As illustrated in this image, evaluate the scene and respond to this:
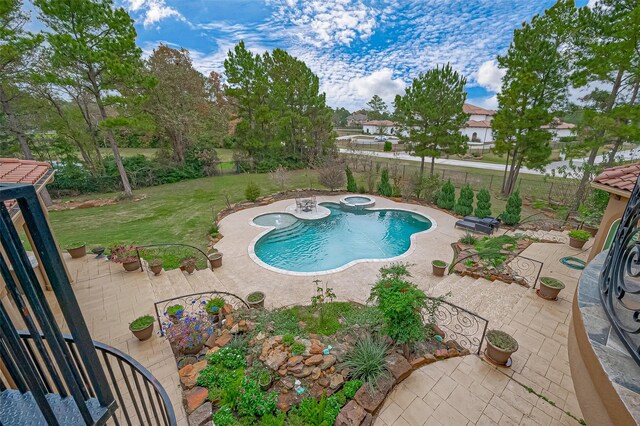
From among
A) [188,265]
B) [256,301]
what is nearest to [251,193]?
[188,265]

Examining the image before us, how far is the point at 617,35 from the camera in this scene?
9.69m

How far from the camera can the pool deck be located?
805 cm

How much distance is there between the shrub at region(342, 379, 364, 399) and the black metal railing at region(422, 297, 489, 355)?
202cm

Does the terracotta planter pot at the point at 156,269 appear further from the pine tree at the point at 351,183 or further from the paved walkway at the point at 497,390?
the pine tree at the point at 351,183

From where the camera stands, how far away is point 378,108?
70.4 m

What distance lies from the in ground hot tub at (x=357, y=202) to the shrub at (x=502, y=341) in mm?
11497

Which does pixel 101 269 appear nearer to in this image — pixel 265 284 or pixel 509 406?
pixel 265 284

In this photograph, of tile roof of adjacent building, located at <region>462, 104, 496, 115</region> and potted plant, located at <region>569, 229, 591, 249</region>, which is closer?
potted plant, located at <region>569, 229, 591, 249</region>

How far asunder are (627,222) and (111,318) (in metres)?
9.04

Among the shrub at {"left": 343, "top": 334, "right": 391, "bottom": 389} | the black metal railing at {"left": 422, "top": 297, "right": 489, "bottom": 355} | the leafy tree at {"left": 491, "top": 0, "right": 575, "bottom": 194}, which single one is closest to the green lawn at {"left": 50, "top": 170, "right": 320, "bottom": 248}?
the shrub at {"left": 343, "top": 334, "right": 391, "bottom": 389}

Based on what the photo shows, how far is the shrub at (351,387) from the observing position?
4.21m

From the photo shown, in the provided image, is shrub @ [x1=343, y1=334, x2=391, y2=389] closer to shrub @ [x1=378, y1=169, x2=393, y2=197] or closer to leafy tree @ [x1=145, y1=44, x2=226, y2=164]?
shrub @ [x1=378, y1=169, x2=393, y2=197]

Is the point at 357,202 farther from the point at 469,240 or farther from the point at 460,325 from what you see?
the point at 460,325

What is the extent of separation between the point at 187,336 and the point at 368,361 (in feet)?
11.6
